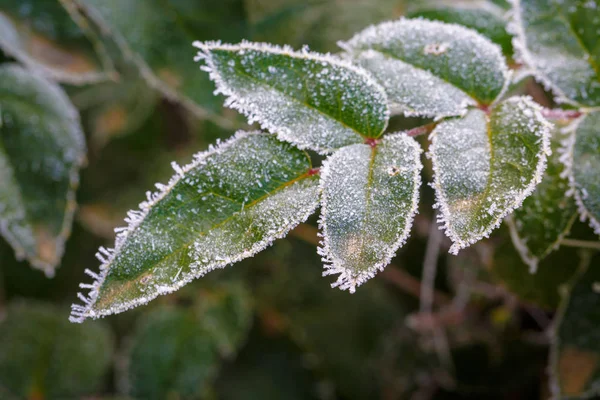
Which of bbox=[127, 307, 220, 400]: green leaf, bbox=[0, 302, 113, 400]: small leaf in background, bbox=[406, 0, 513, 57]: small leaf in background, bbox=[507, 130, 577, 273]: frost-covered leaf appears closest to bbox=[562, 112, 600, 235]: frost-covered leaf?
bbox=[507, 130, 577, 273]: frost-covered leaf

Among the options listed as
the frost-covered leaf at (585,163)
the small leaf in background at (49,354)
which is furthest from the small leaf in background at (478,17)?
the small leaf in background at (49,354)

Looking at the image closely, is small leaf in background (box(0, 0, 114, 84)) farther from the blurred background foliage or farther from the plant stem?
the plant stem

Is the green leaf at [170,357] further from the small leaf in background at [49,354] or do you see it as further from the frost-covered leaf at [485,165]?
the frost-covered leaf at [485,165]

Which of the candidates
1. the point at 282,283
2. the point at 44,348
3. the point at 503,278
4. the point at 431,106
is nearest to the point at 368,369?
the point at 282,283

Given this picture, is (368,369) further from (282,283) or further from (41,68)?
(41,68)

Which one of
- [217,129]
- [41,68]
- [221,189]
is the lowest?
[217,129]

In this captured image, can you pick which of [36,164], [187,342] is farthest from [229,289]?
[36,164]
